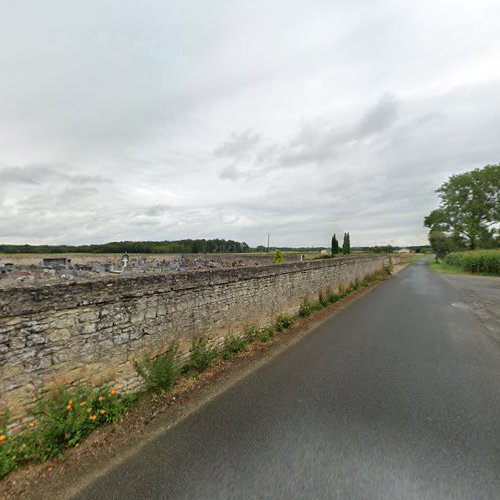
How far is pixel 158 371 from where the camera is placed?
394 cm

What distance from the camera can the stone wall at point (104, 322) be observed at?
273 centimetres

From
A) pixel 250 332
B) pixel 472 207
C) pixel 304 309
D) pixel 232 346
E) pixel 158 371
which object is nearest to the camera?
pixel 158 371

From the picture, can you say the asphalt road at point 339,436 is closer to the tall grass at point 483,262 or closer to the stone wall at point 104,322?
the stone wall at point 104,322

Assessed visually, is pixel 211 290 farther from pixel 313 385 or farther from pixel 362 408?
pixel 362 408

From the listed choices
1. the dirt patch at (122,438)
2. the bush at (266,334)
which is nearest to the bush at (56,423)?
the dirt patch at (122,438)

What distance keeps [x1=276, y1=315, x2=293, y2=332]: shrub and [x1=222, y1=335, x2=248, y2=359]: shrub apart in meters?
1.77

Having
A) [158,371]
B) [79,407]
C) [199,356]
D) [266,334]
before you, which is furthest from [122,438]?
[266,334]

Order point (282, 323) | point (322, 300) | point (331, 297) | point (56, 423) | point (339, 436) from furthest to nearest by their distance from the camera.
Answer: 1. point (331, 297)
2. point (322, 300)
3. point (282, 323)
4. point (339, 436)
5. point (56, 423)

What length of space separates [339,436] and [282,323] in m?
4.61

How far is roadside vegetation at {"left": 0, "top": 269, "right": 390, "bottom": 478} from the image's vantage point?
104 inches

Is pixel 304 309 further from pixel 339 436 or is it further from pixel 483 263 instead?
pixel 483 263

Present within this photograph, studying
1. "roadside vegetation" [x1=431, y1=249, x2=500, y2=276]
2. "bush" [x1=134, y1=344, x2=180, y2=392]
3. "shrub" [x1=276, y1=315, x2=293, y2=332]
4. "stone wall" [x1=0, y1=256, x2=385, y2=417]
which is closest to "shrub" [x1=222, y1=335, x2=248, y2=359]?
"stone wall" [x1=0, y1=256, x2=385, y2=417]

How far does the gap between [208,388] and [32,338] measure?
2676mm

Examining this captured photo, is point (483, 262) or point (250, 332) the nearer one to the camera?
point (250, 332)
